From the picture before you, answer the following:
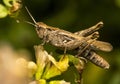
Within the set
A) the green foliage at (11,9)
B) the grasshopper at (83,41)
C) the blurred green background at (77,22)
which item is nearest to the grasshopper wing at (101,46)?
the grasshopper at (83,41)

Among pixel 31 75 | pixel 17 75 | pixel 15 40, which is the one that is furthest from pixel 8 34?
pixel 17 75

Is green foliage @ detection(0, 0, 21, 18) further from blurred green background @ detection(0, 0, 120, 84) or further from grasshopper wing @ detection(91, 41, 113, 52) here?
blurred green background @ detection(0, 0, 120, 84)

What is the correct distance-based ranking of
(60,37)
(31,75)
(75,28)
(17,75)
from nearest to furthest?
(17,75)
(31,75)
(60,37)
(75,28)

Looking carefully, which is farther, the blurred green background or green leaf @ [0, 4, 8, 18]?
the blurred green background

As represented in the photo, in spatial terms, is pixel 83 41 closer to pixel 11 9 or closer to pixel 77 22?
pixel 11 9

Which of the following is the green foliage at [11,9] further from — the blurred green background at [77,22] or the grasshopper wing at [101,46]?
the blurred green background at [77,22]

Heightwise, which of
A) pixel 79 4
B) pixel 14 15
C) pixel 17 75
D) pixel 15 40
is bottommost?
pixel 17 75

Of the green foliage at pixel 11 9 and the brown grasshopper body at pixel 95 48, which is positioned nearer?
the green foliage at pixel 11 9

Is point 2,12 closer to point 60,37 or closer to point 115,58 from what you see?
point 60,37

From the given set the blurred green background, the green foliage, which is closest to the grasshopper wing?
the green foliage
